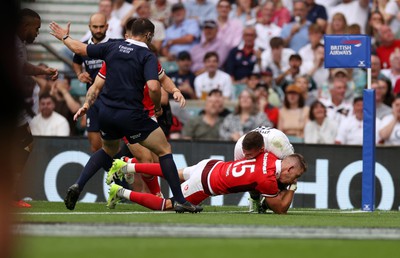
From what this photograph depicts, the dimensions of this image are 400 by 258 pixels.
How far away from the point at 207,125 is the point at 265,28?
313cm

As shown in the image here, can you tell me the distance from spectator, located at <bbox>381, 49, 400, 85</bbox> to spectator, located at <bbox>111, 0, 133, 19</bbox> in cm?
568

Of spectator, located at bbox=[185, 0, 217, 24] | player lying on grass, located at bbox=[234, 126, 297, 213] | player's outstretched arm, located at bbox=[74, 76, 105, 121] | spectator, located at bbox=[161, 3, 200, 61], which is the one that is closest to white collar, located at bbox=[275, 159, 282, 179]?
player lying on grass, located at bbox=[234, 126, 297, 213]

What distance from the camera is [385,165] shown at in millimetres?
14281

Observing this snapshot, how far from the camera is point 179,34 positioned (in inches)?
734

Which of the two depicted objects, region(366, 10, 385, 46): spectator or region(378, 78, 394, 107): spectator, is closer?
region(378, 78, 394, 107): spectator

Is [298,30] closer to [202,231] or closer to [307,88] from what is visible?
[307,88]

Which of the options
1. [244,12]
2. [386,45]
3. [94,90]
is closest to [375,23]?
[386,45]

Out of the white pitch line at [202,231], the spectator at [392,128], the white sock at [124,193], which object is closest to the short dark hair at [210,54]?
the spectator at [392,128]

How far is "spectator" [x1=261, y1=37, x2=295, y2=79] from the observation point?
17.5 m

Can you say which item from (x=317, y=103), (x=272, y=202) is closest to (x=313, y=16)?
(x=317, y=103)

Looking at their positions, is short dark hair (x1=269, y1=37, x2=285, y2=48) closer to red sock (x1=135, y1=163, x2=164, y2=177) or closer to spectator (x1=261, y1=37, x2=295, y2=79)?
spectator (x1=261, y1=37, x2=295, y2=79)

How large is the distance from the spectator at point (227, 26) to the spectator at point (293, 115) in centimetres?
247

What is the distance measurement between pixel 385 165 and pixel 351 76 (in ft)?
10.2

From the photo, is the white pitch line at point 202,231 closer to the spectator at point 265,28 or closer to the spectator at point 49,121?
the spectator at point 49,121
